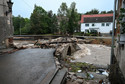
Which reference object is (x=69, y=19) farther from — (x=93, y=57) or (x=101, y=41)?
(x=93, y=57)

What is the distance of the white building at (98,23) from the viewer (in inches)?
1260

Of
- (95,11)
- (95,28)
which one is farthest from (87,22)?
(95,11)

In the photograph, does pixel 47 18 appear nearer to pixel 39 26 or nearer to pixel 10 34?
pixel 39 26

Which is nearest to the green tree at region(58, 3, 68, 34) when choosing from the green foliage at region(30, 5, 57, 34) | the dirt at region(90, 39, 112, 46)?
the green foliage at region(30, 5, 57, 34)

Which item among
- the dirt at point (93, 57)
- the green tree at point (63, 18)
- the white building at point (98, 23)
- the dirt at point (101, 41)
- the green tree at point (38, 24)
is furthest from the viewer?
the green tree at point (38, 24)

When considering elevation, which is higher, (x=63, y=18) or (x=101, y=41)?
(x=63, y=18)

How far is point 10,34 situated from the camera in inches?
274

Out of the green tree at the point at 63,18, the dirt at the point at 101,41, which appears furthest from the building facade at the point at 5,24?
the green tree at the point at 63,18

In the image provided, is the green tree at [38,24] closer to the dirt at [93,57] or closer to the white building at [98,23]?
the white building at [98,23]

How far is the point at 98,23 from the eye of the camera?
33000 millimetres

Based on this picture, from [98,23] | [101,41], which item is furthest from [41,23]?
[101,41]

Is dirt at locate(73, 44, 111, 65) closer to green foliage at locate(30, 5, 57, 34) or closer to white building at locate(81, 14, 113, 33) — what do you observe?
white building at locate(81, 14, 113, 33)

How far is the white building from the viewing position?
1260 inches

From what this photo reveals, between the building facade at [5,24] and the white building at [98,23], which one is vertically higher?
the white building at [98,23]
